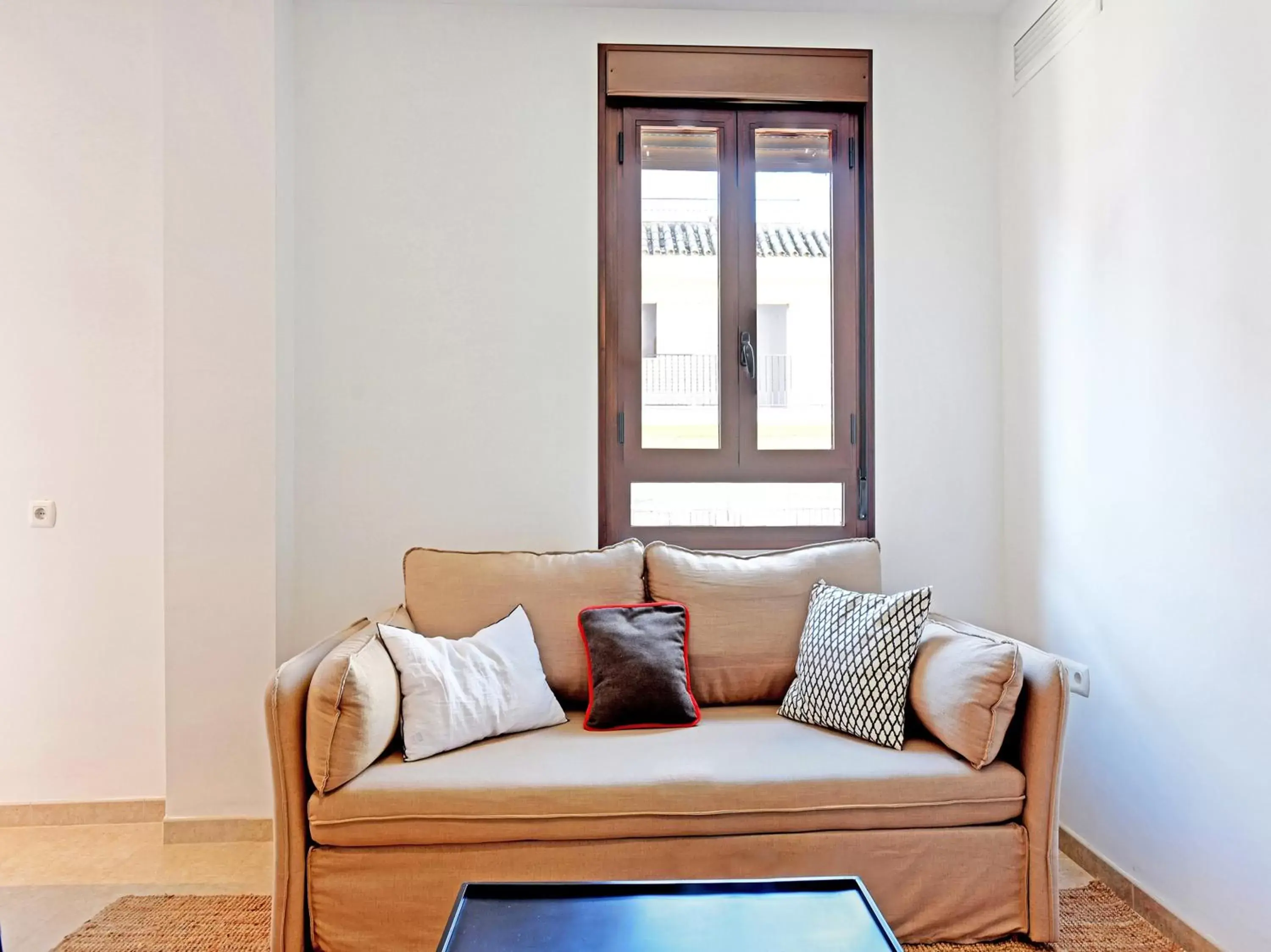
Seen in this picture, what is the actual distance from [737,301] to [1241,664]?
6.04ft

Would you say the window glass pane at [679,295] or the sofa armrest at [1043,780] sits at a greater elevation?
the window glass pane at [679,295]

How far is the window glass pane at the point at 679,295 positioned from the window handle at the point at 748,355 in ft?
0.29

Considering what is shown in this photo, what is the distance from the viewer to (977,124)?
301 centimetres

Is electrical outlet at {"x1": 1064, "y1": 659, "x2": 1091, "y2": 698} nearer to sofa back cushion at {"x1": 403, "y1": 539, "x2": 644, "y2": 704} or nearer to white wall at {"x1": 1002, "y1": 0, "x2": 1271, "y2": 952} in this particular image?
white wall at {"x1": 1002, "y1": 0, "x2": 1271, "y2": 952}

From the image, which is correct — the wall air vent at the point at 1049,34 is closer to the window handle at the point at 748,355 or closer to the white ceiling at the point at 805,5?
the white ceiling at the point at 805,5

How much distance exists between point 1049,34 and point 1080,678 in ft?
6.68

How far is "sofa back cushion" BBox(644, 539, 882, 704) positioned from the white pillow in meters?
0.47

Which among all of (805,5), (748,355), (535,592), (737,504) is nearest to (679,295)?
(748,355)

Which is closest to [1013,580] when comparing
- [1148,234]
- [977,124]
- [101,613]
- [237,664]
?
[1148,234]

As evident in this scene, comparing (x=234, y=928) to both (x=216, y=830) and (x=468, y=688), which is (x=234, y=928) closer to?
(x=216, y=830)

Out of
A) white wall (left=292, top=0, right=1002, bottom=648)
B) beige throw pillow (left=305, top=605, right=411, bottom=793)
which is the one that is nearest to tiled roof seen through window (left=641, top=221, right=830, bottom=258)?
white wall (left=292, top=0, right=1002, bottom=648)

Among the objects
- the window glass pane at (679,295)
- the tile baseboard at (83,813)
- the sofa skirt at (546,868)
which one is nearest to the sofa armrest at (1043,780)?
the sofa skirt at (546,868)

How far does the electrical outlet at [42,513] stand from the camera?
109 inches

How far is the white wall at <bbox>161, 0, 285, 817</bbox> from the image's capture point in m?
2.67
